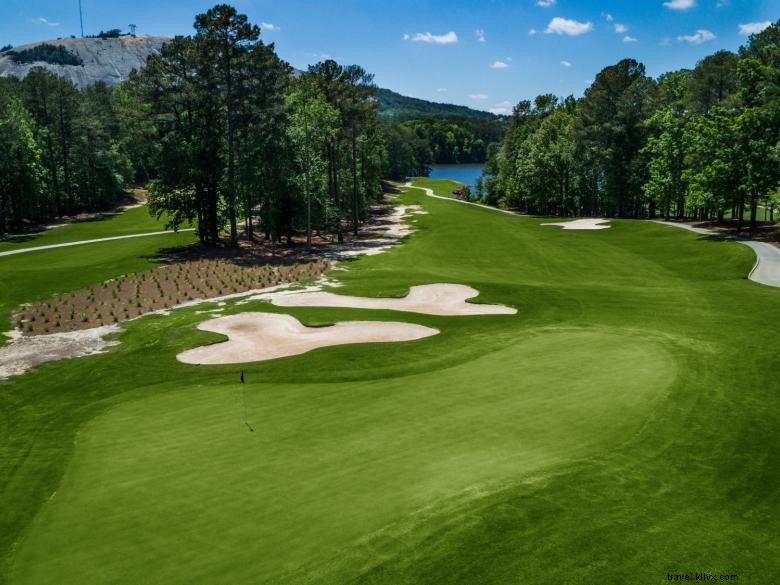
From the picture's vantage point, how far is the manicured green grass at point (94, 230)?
185 ft

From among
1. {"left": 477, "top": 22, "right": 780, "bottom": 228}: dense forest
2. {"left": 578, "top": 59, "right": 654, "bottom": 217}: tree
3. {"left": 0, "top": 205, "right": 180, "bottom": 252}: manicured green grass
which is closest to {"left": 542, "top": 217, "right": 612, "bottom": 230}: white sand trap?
{"left": 477, "top": 22, "right": 780, "bottom": 228}: dense forest

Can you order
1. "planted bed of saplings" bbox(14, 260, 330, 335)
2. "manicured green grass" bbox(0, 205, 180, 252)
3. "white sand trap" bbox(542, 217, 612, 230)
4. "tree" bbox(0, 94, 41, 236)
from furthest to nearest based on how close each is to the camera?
"white sand trap" bbox(542, 217, 612, 230)
"tree" bbox(0, 94, 41, 236)
"manicured green grass" bbox(0, 205, 180, 252)
"planted bed of saplings" bbox(14, 260, 330, 335)

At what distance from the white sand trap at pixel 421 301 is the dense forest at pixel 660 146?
A: 28923 mm

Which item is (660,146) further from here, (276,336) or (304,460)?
(304,460)

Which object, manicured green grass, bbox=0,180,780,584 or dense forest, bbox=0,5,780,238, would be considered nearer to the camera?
manicured green grass, bbox=0,180,780,584

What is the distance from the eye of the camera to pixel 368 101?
60.8 m

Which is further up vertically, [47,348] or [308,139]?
[308,139]

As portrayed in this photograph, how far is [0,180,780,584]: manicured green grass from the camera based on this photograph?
30.0 feet

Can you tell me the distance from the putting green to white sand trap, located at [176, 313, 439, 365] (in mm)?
4454

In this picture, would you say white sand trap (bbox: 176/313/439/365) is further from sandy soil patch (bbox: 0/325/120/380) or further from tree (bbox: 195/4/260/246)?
tree (bbox: 195/4/260/246)

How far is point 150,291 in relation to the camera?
3434cm

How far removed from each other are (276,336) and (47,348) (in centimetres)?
968

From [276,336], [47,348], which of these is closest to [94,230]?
[47,348]

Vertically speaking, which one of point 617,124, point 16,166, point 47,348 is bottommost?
point 47,348
